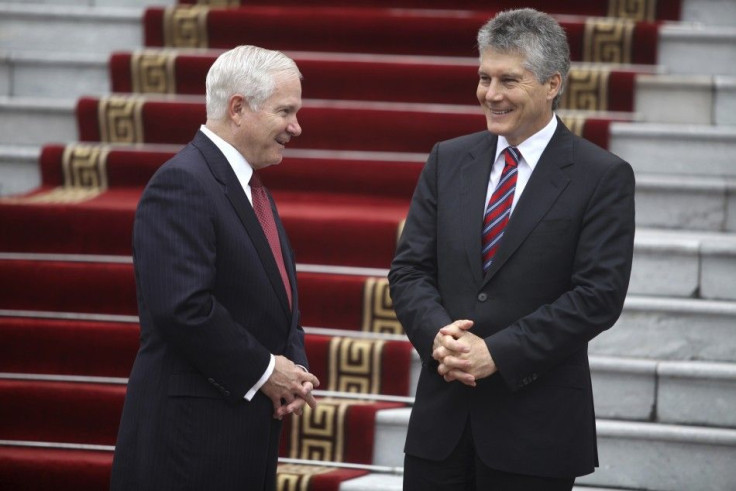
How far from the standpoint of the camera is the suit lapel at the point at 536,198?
8.25ft

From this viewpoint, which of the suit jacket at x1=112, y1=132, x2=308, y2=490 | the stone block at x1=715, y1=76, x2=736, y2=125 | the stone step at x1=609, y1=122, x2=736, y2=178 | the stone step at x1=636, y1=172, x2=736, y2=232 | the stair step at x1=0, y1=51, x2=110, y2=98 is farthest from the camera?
the stair step at x1=0, y1=51, x2=110, y2=98

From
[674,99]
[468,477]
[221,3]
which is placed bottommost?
[468,477]

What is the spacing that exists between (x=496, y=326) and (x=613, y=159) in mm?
461

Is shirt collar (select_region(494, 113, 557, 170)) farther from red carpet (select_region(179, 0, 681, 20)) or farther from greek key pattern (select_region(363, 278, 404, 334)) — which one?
red carpet (select_region(179, 0, 681, 20))

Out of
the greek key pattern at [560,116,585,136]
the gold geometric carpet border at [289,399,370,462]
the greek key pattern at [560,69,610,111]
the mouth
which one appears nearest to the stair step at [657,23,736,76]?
the greek key pattern at [560,69,610,111]

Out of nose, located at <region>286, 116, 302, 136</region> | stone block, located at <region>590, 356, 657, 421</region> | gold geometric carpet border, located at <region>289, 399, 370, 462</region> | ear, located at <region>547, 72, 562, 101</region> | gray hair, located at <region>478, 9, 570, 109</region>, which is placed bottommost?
gold geometric carpet border, located at <region>289, 399, 370, 462</region>

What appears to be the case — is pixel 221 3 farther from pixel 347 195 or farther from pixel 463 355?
pixel 463 355

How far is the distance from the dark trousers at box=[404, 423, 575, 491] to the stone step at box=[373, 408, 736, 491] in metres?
1.01

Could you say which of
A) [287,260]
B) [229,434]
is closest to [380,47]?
[287,260]

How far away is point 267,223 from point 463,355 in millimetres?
537

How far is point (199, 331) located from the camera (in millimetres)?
2301

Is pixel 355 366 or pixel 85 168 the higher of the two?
pixel 85 168

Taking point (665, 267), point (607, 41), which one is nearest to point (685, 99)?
point (607, 41)

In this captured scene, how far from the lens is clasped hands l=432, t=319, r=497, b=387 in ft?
7.99
